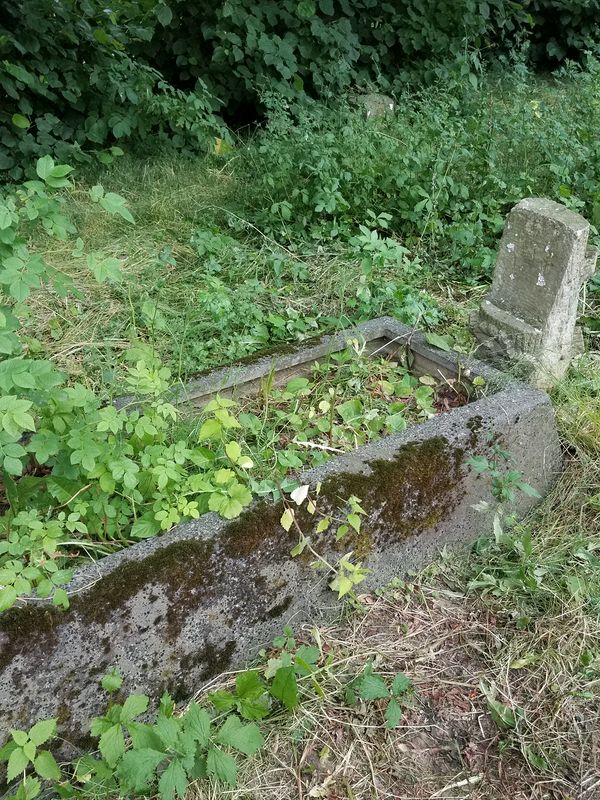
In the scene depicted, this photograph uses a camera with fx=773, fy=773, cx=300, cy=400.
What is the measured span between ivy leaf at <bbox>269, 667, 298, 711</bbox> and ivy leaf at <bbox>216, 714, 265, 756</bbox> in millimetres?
181

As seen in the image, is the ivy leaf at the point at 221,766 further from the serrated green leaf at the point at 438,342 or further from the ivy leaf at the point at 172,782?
the serrated green leaf at the point at 438,342

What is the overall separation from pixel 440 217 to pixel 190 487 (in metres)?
2.88

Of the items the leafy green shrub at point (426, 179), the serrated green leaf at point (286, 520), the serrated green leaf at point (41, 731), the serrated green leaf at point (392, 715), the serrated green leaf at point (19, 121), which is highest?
the leafy green shrub at point (426, 179)

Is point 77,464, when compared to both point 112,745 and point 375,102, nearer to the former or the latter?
point 112,745

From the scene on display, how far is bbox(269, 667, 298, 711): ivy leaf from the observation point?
2160 mm

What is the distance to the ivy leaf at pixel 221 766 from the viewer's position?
188 cm

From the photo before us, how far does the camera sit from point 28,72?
551cm

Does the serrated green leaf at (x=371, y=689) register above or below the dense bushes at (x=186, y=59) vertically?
below

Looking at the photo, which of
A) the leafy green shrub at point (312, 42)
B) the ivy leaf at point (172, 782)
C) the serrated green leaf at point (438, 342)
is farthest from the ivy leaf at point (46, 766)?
the leafy green shrub at point (312, 42)

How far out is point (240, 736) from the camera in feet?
6.47

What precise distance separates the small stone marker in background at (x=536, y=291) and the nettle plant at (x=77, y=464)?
4.34 feet

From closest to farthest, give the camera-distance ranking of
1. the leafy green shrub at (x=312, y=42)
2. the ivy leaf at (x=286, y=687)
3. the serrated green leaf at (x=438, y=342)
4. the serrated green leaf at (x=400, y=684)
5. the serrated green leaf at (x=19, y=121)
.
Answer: the ivy leaf at (x=286, y=687) → the serrated green leaf at (x=400, y=684) → the serrated green leaf at (x=438, y=342) → the serrated green leaf at (x=19, y=121) → the leafy green shrub at (x=312, y=42)

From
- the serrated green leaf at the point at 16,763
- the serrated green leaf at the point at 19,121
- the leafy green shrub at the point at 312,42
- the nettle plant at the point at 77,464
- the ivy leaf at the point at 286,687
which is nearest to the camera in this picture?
the serrated green leaf at the point at 16,763

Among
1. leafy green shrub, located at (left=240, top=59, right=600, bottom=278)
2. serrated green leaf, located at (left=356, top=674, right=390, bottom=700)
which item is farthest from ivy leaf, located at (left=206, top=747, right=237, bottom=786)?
leafy green shrub, located at (left=240, top=59, right=600, bottom=278)
